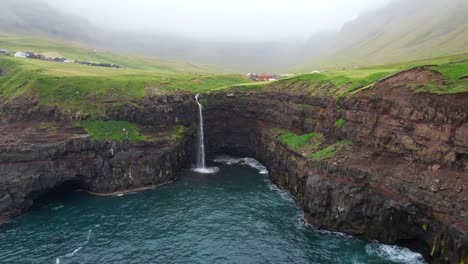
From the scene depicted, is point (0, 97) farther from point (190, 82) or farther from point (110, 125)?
point (190, 82)

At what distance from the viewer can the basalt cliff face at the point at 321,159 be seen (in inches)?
1615

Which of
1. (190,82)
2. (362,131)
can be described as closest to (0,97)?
(190,82)

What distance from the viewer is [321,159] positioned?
180ft

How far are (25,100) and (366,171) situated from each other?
73.5 metres

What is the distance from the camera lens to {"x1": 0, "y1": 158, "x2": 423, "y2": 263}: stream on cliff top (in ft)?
145

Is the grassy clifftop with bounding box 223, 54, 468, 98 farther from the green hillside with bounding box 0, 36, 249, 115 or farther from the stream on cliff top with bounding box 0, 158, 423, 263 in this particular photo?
the stream on cliff top with bounding box 0, 158, 423, 263

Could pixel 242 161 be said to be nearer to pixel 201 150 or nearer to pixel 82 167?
pixel 201 150

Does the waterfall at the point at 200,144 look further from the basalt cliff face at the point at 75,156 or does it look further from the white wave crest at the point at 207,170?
the basalt cliff face at the point at 75,156

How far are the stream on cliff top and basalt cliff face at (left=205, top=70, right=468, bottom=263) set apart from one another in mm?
Result: 2768

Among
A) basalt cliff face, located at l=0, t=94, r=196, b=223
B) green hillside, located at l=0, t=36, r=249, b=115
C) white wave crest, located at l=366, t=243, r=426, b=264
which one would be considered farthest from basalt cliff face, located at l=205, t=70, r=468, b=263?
green hillside, located at l=0, t=36, r=249, b=115

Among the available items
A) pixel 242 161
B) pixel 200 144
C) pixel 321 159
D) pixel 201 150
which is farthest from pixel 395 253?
pixel 200 144

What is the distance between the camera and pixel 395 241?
149 ft

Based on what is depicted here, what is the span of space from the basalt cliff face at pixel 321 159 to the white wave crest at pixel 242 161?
187cm

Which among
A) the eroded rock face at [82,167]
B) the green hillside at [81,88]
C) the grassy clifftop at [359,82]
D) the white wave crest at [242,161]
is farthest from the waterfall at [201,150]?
the grassy clifftop at [359,82]
